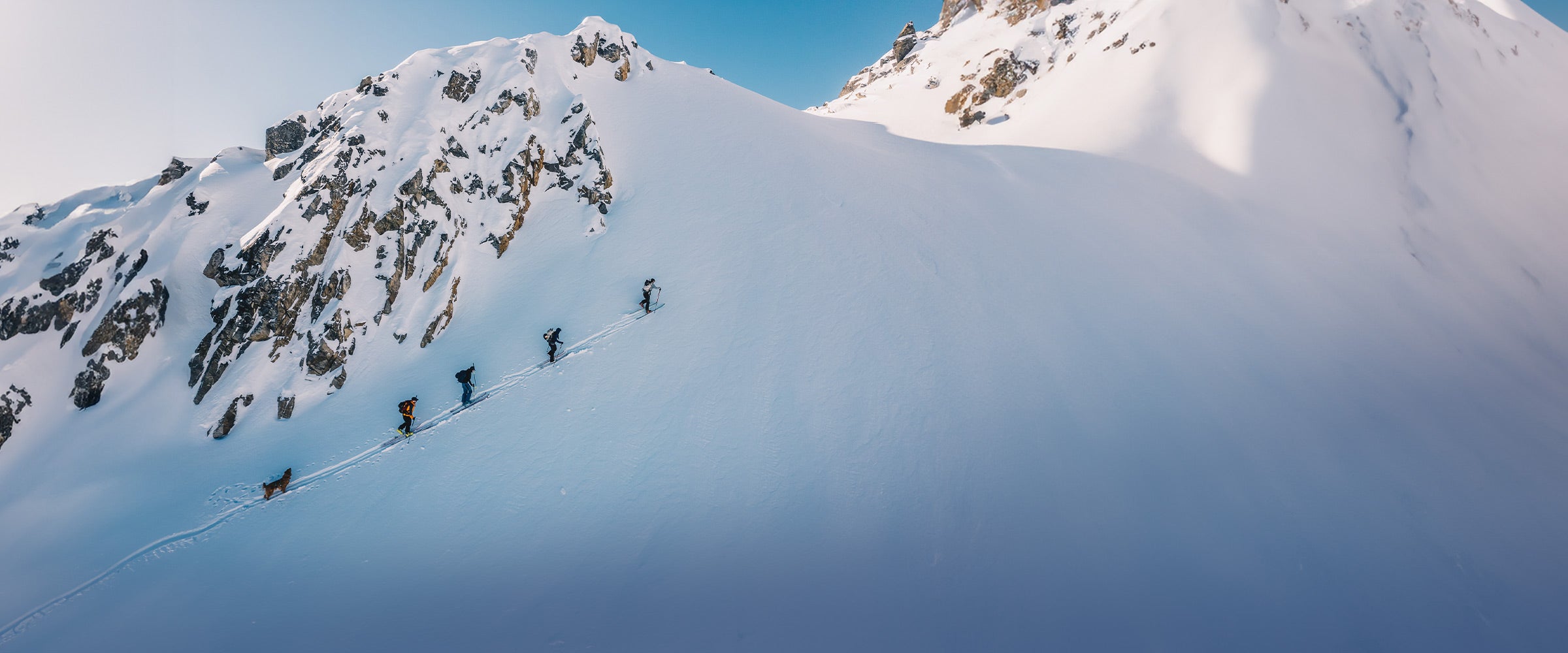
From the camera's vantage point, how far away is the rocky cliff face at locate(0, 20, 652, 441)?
13.0 m

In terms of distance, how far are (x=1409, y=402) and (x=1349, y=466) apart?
4327mm

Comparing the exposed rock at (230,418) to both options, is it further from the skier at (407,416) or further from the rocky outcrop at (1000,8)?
the rocky outcrop at (1000,8)

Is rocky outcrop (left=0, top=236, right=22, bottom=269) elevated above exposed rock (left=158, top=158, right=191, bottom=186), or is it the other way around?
exposed rock (left=158, top=158, right=191, bottom=186)

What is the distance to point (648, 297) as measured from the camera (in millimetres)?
13625

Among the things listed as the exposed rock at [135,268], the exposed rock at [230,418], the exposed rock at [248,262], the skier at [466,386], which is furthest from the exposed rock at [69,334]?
the skier at [466,386]

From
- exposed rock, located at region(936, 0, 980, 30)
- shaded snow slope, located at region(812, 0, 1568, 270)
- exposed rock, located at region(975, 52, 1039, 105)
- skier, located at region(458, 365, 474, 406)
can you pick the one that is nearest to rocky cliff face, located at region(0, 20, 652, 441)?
skier, located at region(458, 365, 474, 406)

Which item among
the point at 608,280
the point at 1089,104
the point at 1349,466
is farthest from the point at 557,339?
the point at 1089,104

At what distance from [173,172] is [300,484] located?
14.6 m

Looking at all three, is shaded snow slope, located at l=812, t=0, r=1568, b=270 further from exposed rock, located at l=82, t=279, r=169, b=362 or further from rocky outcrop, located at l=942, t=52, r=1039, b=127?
exposed rock, located at l=82, t=279, r=169, b=362

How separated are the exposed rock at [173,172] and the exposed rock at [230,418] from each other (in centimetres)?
1003

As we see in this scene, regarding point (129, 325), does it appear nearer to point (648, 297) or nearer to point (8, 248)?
point (8, 248)

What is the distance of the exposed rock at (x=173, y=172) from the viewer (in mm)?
15844

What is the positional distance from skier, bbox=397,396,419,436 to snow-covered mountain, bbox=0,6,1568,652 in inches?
15.3

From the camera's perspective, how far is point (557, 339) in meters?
13.0
